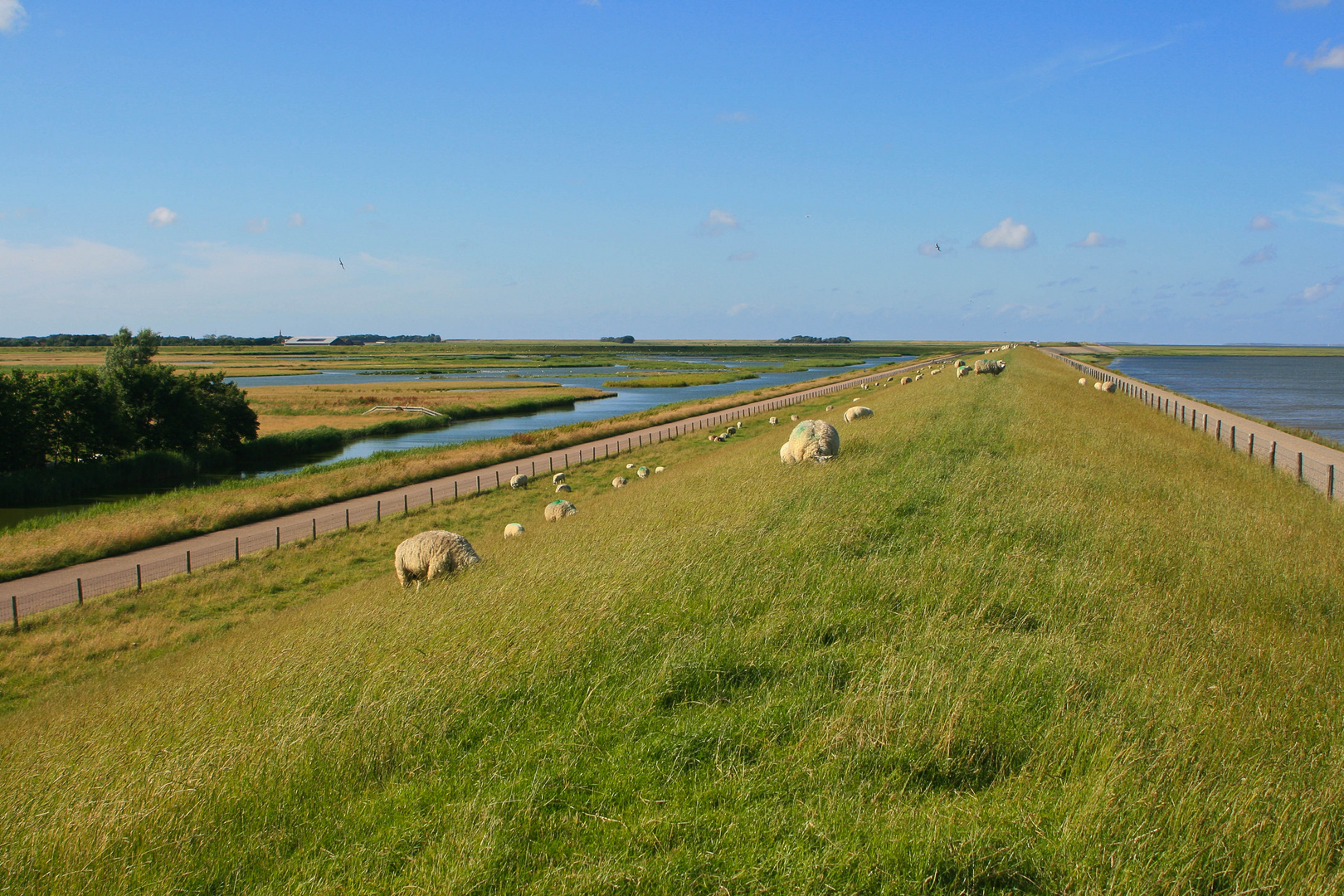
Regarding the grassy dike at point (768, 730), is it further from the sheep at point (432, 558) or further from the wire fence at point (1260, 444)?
the wire fence at point (1260, 444)

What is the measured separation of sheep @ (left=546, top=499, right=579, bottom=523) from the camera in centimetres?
2716

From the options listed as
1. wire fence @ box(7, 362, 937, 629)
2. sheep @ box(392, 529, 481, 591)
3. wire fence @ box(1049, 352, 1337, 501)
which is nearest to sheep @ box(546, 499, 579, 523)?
sheep @ box(392, 529, 481, 591)

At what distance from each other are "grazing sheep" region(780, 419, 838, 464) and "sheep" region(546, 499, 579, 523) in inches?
328

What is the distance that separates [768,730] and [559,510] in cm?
2151

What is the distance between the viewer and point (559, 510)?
1084 inches

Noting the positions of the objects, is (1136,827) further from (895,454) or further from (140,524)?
(140,524)

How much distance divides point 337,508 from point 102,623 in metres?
14.9

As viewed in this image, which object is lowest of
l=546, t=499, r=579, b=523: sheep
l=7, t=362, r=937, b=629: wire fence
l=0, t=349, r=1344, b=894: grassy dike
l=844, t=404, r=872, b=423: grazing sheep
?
l=7, t=362, r=937, b=629: wire fence

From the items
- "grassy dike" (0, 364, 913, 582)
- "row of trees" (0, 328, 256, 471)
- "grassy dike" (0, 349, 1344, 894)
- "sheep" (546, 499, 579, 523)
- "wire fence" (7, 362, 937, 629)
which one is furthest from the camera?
"row of trees" (0, 328, 256, 471)

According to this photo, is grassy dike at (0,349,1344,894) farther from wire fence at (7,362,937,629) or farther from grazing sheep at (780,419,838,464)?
wire fence at (7,362,937,629)

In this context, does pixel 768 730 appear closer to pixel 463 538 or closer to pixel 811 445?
pixel 463 538

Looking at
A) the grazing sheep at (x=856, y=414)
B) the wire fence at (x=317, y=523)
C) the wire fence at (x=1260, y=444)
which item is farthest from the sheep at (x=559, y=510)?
the wire fence at (x=1260, y=444)

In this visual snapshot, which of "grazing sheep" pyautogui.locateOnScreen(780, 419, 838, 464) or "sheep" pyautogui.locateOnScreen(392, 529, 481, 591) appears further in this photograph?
Result: "grazing sheep" pyautogui.locateOnScreen(780, 419, 838, 464)

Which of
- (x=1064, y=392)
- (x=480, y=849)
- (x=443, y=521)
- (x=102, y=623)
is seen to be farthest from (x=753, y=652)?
(x=1064, y=392)
